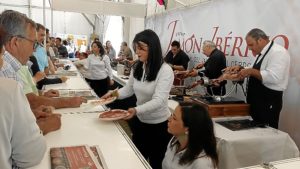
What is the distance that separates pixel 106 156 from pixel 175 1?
17.1 ft

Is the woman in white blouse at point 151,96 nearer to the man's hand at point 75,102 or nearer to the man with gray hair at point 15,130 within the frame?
the man's hand at point 75,102

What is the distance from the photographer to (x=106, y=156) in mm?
1261

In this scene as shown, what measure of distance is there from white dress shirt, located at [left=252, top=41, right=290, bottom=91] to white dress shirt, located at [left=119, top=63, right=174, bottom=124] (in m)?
1.07

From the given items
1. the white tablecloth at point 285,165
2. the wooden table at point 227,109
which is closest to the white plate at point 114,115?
the white tablecloth at point 285,165

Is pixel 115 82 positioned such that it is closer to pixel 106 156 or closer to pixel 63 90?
pixel 63 90

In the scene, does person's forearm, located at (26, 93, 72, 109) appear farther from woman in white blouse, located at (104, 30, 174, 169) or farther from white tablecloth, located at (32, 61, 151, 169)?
woman in white blouse, located at (104, 30, 174, 169)

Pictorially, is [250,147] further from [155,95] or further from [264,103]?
[155,95]

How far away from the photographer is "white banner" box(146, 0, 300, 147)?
114 inches

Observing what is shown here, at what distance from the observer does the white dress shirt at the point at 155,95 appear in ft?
6.36

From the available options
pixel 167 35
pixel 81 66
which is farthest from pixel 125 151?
pixel 167 35

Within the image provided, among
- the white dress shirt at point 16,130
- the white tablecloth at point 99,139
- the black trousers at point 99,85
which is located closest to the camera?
the white dress shirt at point 16,130

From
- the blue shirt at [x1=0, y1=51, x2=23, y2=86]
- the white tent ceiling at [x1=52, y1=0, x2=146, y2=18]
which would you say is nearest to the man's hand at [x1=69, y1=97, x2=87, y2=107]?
the blue shirt at [x1=0, y1=51, x2=23, y2=86]

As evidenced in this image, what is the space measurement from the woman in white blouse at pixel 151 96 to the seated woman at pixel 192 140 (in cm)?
42

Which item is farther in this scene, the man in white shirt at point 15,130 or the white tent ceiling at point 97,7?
the white tent ceiling at point 97,7
